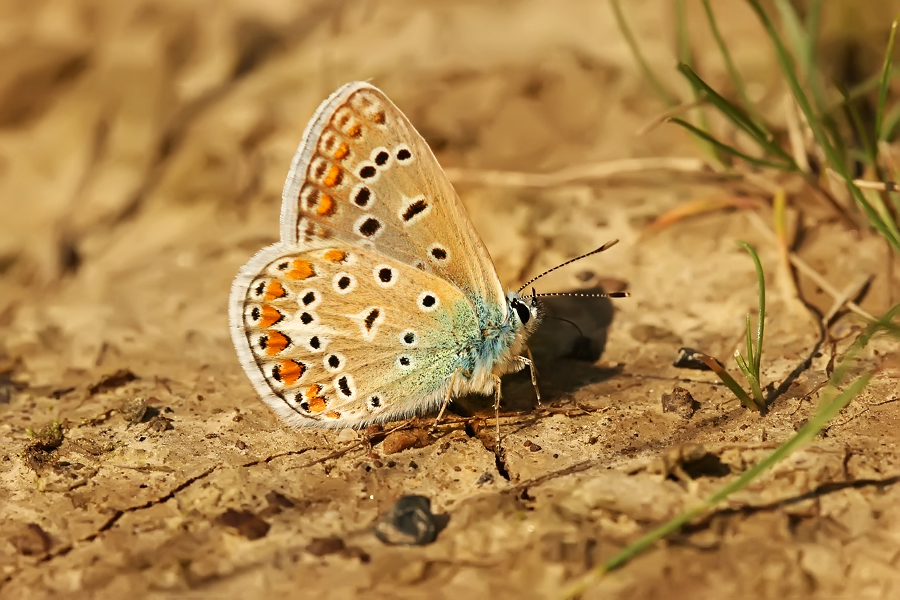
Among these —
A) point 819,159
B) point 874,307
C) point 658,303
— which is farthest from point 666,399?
point 819,159

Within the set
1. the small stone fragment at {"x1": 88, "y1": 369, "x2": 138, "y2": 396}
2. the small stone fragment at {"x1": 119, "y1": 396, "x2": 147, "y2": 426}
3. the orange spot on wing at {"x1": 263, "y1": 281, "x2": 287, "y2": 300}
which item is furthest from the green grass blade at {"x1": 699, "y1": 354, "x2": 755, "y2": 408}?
the small stone fragment at {"x1": 88, "y1": 369, "x2": 138, "y2": 396}

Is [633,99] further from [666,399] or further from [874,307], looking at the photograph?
[666,399]

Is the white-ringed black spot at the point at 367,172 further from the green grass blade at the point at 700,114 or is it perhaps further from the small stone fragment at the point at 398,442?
the green grass blade at the point at 700,114

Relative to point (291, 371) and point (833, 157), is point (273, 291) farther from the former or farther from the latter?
point (833, 157)

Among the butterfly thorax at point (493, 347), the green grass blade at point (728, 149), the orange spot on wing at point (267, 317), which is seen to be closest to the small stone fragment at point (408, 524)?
the butterfly thorax at point (493, 347)

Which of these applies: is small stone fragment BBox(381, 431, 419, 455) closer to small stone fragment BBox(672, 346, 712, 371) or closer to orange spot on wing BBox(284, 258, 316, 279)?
orange spot on wing BBox(284, 258, 316, 279)

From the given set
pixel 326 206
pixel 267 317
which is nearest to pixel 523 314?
pixel 326 206
